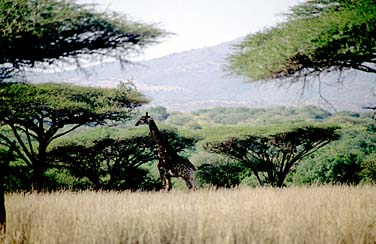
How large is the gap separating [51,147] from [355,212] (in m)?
18.3

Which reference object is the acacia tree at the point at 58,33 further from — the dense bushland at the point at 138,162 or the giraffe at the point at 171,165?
the dense bushland at the point at 138,162

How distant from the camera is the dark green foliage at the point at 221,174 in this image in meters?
29.9

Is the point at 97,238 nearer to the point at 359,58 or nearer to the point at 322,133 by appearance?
the point at 359,58

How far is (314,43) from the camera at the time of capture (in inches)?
300

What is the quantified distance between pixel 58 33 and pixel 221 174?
25107 millimetres

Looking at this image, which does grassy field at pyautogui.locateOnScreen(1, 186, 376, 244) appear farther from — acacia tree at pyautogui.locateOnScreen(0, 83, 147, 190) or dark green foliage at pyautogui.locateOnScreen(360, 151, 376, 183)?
dark green foliage at pyautogui.locateOnScreen(360, 151, 376, 183)

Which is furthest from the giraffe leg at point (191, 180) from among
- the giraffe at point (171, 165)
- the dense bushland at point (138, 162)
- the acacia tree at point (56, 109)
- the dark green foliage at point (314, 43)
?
the dense bushland at point (138, 162)

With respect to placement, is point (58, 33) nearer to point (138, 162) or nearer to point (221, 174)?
point (138, 162)

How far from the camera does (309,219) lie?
20.6 feet

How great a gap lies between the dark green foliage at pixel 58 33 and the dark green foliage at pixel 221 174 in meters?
22.9

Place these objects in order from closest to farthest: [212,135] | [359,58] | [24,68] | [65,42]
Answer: [65,42]
[24,68]
[359,58]
[212,135]

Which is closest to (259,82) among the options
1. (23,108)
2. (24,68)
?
(24,68)

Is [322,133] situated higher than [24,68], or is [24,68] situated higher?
[24,68]

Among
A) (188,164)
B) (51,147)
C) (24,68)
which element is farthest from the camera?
(51,147)
